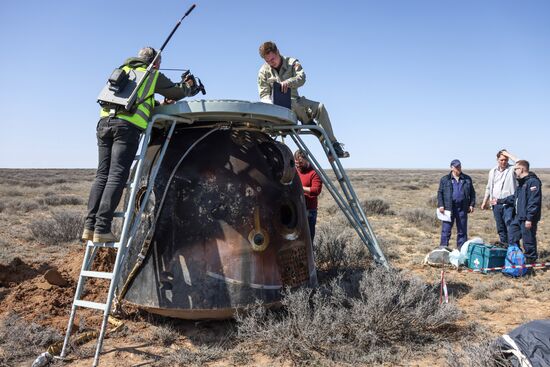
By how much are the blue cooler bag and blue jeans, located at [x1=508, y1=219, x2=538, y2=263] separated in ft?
1.66

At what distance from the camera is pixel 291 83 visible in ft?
19.6

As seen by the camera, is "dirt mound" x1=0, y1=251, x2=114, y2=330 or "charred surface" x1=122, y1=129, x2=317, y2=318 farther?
"dirt mound" x1=0, y1=251, x2=114, y2=330

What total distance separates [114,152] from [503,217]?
7952 mm

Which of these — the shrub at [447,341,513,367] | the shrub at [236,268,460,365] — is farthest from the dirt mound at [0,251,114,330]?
the shrub at [447,341,513,367]

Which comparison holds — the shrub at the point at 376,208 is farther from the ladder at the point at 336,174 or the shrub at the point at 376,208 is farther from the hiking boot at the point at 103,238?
the hiking boot at the point at 103,238

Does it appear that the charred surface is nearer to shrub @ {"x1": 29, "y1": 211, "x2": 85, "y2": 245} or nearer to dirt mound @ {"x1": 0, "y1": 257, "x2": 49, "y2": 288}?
dirt mound @ {"x1": 0, "y1": 257, "x2": 49, "y2": 288}

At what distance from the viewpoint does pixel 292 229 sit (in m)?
5.65

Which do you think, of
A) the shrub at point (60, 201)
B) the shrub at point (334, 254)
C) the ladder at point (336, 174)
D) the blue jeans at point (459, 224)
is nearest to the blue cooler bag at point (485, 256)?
the blue jeans at point (459, 224)

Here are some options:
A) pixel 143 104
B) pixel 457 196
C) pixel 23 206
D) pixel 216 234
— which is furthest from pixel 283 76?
pixel 23 206

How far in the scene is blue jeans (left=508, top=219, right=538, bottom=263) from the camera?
353 inches

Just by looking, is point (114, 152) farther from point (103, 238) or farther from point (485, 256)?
point (485, 256)

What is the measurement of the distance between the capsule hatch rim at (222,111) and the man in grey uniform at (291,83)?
1.89ft

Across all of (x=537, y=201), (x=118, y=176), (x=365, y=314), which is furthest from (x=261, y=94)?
(x=537, y=201)

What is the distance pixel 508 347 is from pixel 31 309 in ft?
18.1
